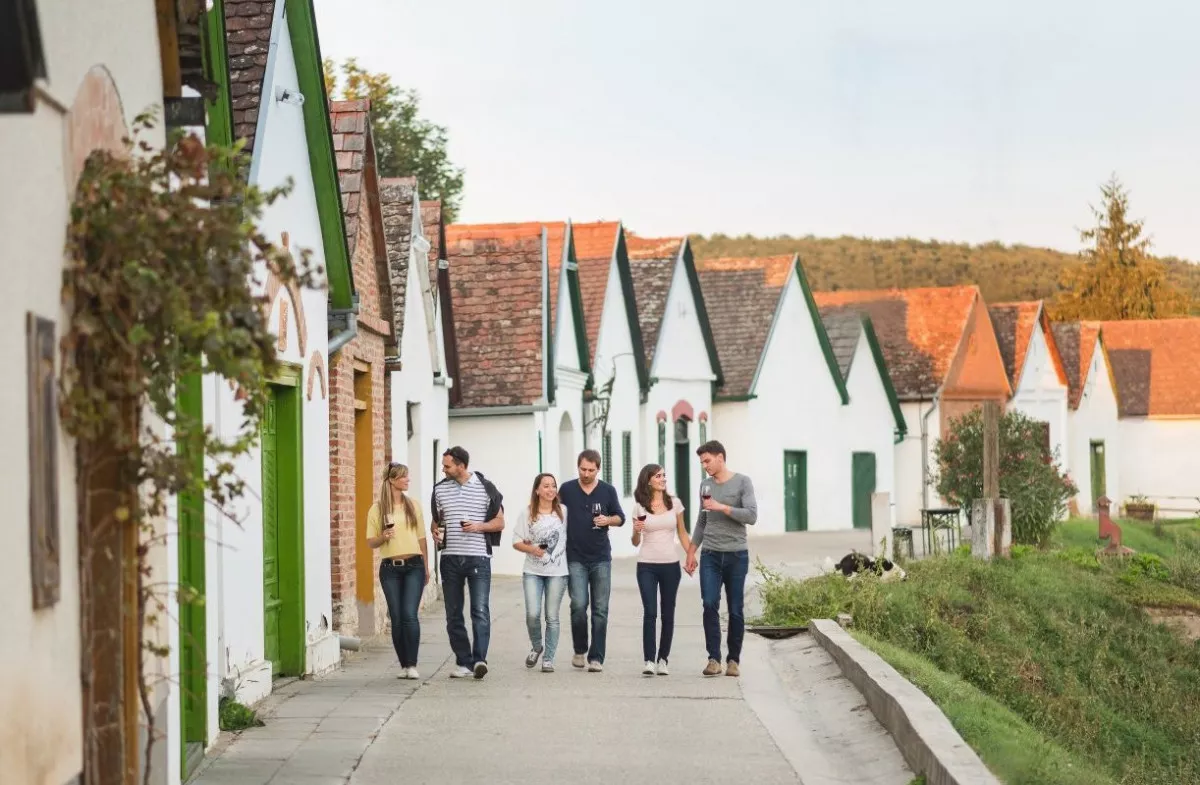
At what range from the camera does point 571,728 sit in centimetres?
1177

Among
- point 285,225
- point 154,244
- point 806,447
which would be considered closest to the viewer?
point 154,244

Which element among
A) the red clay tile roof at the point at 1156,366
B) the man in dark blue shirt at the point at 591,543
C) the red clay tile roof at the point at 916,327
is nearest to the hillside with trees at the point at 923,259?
the red clay tile roof at the point at 1156,366

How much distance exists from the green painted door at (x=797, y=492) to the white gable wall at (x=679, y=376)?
3366 mm

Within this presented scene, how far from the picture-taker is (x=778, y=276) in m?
43.6

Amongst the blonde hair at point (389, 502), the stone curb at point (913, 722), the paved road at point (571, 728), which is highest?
the blonde hair at point (389, 502)

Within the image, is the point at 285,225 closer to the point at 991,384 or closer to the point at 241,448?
the point at 241,448

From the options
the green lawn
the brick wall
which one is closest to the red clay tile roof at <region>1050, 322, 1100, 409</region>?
the green lawn

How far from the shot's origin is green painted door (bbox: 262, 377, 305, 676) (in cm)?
1380

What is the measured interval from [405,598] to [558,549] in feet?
4.73

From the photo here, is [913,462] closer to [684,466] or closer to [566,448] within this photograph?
[684,466]

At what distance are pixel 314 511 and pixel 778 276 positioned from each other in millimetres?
29772

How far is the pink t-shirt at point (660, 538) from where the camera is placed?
14.8 metres

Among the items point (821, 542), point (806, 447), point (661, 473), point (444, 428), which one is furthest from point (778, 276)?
point (661, 473)

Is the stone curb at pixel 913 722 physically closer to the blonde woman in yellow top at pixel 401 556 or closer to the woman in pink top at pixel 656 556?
the woman in pink top at pixel 656 556
